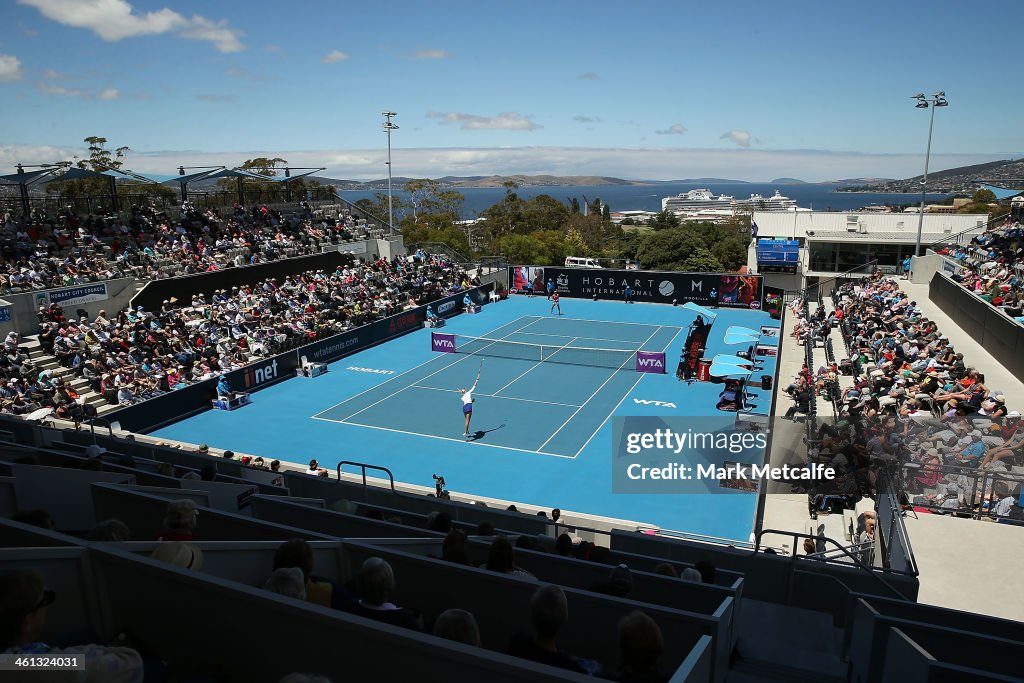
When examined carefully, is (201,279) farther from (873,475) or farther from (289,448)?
(873,475)

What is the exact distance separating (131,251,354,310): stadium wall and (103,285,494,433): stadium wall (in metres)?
6.65

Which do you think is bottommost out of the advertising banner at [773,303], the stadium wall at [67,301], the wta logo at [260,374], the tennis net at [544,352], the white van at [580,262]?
the tennis net at [544,352]

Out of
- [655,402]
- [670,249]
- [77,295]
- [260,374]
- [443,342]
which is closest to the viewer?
[655,402]

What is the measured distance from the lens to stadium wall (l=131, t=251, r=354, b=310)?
31.0m

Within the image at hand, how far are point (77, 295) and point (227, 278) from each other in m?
7.40

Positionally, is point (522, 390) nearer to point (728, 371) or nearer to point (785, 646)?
point (728, 371)

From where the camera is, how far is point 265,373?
2781 cm

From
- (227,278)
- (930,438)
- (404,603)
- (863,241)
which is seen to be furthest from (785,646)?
(863,241)

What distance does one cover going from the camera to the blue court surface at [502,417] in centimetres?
1823

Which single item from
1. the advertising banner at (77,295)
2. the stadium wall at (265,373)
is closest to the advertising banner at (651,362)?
the stadium wall at (265,373)

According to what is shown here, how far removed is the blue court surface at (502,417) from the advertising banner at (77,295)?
8.21 meters

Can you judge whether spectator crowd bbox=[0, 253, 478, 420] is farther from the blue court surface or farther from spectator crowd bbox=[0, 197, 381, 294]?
the blue court surface

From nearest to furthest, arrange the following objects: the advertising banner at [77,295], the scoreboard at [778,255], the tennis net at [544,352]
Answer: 1. the advertising banner at [77,295]
2. the tennis net at [544,352]
3. the scoreboard at [778,255]

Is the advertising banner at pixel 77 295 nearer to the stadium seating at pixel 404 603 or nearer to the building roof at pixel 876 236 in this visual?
the stadium seating at pixel 404 603
